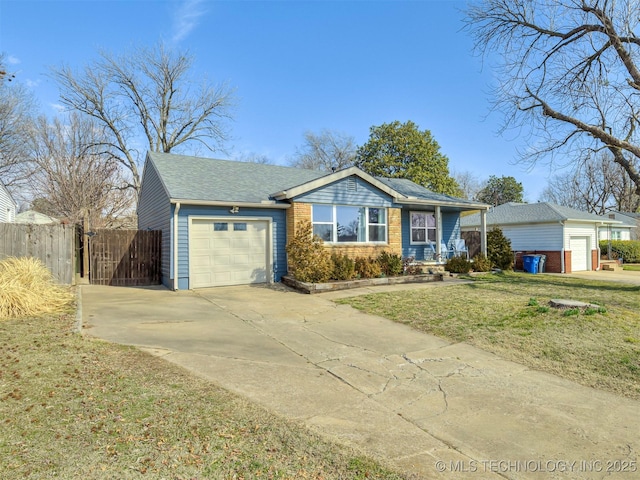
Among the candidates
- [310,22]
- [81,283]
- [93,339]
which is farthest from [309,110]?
[93,339]

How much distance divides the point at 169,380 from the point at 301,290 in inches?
288

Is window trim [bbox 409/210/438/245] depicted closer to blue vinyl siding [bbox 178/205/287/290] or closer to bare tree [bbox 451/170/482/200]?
blue vinyl siding [bbox 178/205/287/290]

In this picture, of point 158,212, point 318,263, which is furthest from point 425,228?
point 158,212

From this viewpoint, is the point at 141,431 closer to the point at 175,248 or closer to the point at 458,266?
the point at 175,248

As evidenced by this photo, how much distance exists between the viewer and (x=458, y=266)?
1593 centimetres

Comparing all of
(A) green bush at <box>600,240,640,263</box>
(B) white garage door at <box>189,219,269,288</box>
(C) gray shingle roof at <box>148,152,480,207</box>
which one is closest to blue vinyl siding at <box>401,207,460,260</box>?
(C) gray shingle roof at <box>148,152,480,207</box>

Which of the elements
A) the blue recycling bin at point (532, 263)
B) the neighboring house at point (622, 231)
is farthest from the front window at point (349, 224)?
the neighboring house at point (622, 231)

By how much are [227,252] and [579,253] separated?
794 inches

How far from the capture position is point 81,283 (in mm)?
12352

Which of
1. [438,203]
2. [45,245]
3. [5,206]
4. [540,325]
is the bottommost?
[540,325]

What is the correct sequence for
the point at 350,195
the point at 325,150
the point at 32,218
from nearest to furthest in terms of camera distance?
the point at 350,195
the point at 32,218
the point at 325,150

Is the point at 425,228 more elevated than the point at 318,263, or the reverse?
the point at 425,228

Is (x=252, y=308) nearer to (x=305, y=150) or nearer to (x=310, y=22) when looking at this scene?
(x=310, y=22)

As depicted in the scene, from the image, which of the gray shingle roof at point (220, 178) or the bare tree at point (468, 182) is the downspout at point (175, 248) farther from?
the bare tree at point (468, 182)
